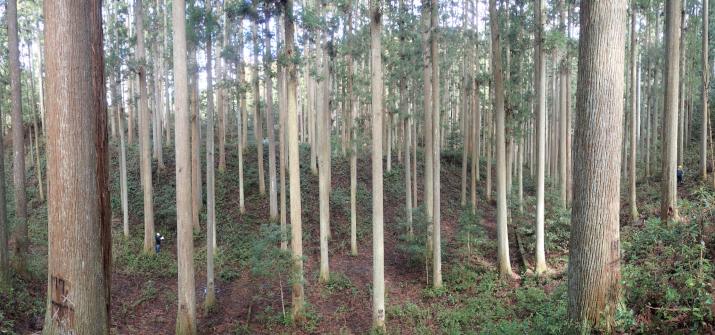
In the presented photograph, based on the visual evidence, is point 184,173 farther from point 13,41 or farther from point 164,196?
point 164,196

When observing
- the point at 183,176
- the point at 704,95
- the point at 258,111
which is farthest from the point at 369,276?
the point at 704,95

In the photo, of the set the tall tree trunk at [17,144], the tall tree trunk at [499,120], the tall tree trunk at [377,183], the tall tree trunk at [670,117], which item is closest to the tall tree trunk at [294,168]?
the tall tree trunk at [377,183]

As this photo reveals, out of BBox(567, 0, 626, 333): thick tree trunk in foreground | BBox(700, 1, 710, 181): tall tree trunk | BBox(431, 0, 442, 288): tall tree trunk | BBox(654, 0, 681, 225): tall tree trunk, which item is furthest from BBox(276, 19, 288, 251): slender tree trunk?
BBox(700, 1, 710, 181): tall tree trunk

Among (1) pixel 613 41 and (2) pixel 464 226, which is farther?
(2) pixel 464 226

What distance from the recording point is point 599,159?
13.7ft

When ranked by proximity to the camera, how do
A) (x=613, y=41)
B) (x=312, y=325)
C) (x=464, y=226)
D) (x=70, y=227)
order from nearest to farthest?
(x=70, y=227)
(x=613, y=41)
(x=312, y=325)
(x=464, y=226)

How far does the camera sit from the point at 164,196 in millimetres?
16844

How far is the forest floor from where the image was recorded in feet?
16.1

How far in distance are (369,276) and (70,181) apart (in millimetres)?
10806

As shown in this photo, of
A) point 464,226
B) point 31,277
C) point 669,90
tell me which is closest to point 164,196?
point 31,277

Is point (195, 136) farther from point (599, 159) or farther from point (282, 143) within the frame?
point (599, 159)

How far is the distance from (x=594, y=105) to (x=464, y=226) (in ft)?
29.1

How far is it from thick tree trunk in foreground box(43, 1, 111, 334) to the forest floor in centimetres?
515

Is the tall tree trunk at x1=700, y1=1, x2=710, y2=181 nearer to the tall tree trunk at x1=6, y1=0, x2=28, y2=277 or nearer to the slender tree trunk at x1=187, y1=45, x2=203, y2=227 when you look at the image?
the slender tree trunk at x1=187, y1=45, x2=203, y2=227
